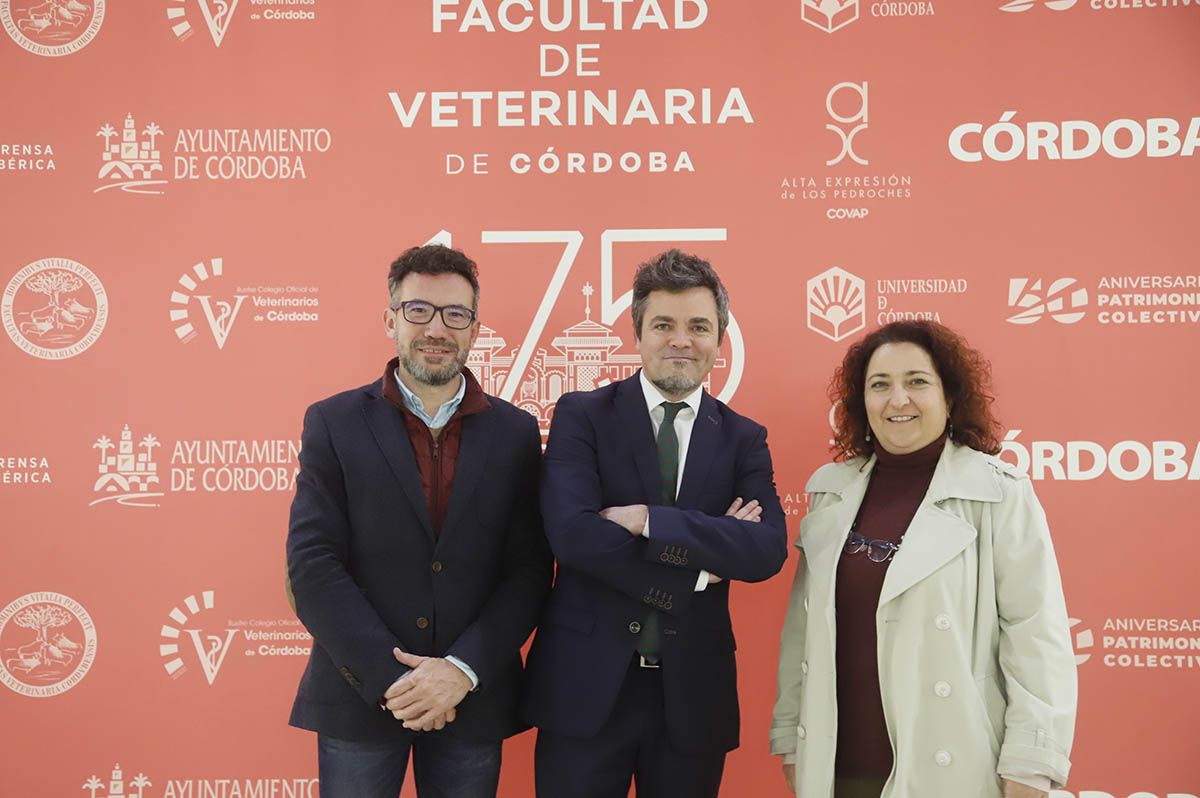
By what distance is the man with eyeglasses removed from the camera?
6.68ft

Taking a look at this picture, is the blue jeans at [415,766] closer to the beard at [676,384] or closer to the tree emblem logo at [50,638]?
the beard at [676,384]

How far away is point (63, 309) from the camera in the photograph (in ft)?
9.71

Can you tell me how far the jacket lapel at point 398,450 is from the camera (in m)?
2.11

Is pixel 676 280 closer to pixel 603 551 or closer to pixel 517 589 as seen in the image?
pixel 603 551

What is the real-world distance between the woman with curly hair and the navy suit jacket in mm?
196

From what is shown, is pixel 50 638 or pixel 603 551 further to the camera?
pixel 50 638

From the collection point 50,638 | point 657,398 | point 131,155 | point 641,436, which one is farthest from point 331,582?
point 131,155

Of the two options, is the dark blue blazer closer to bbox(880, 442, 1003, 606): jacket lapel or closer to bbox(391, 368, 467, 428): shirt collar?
bbox(391, 368, 467, 428): shirt collar

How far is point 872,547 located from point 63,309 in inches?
114

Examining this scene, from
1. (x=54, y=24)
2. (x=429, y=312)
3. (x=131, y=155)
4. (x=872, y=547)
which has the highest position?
(x=54, y=24)

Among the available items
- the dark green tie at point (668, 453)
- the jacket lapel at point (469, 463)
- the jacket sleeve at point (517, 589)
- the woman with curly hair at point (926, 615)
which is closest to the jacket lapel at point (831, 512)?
the woman with curly hair at point (926, 615)

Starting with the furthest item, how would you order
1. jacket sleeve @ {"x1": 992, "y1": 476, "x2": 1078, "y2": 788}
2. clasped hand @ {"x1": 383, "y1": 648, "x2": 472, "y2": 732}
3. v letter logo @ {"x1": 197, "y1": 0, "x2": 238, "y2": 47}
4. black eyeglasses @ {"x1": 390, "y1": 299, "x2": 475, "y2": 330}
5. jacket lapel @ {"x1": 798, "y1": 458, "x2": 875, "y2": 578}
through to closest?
1. v letter logo @ {"x1": 197, "y1": 0, "x2": 238, "y2": 47}
2. black eyeglasses @ {"x1": 390, "y1": 299, "x2": 475, "y2": 330}
3. jacket lapel @ {"x1": 798, "y1": 458, "x2": 875, "y2": 578}
4. clasped hand @ {"x1": 383, "y1": 648, "x2": 472, "y2": 732}
5. jacket sleeve @ {"x1": 992, "y1": 476, "x2": 1078, "y2": 788}

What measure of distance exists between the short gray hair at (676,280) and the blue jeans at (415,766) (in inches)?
49.6

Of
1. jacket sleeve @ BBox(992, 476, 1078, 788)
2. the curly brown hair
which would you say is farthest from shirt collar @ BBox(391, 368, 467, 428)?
jacket sleeve @ BBox(992, 476, 1078, 788)
